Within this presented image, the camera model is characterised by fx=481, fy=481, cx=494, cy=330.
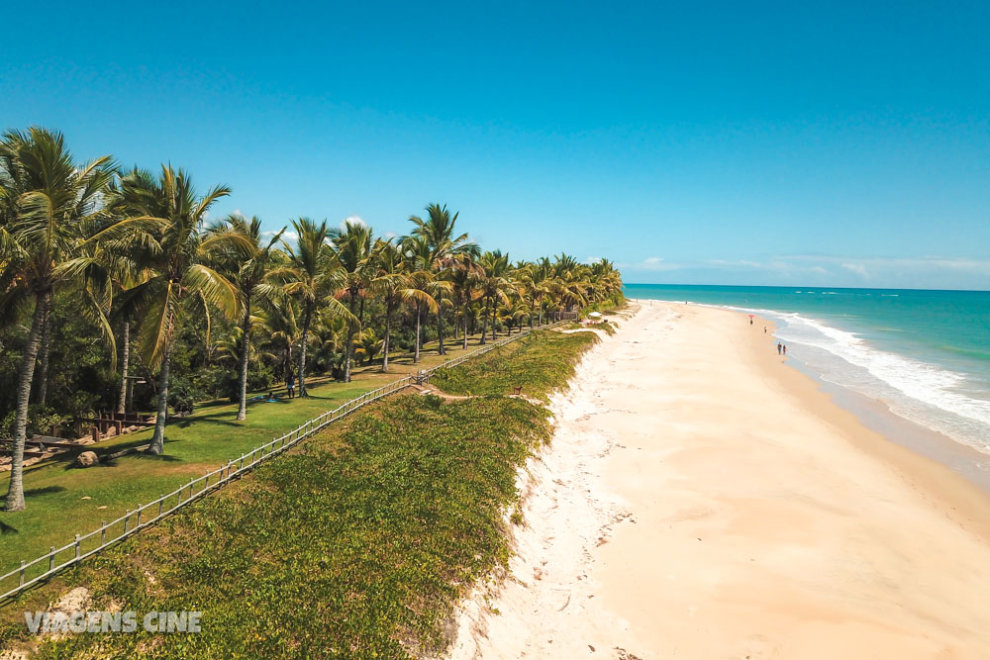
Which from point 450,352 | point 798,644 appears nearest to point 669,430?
point 798,644

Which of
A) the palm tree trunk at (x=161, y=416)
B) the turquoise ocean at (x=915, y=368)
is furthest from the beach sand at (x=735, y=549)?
the palm tree trunk at (x=161, y=416)

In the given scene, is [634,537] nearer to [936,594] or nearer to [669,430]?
[936,594]

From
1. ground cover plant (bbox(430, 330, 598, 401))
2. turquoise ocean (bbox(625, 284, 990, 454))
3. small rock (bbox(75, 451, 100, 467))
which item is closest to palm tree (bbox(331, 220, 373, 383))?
ground cover plant (bbox(430, 330, 598, 401))

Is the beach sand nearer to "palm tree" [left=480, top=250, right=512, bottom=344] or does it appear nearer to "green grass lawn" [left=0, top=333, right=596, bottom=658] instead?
"green grass lawn" [left=0, top=333, right=596, bottom=658]

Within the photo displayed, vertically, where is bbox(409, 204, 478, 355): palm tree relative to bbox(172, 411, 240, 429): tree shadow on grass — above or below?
above

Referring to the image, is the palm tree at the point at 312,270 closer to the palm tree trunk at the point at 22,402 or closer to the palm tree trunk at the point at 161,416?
the palm tree trunk at the point at 161,416

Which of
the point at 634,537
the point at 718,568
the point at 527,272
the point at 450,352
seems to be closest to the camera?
the point at 718,568

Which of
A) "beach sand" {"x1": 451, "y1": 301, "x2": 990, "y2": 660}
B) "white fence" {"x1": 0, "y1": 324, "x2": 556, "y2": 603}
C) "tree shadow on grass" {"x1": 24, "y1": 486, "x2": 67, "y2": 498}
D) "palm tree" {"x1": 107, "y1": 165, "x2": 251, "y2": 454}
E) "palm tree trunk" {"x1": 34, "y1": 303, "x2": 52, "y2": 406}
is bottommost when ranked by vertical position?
"beach sand" {"x1": 451, "y1": 301, "x2": 990, "y2": 660}
